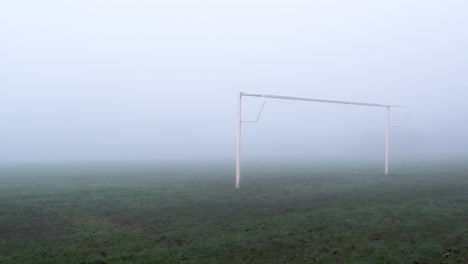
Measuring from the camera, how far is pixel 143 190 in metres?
14.5

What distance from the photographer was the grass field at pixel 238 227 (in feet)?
18.9

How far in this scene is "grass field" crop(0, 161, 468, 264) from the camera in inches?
227

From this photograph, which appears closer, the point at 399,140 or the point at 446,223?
the point at 446,223

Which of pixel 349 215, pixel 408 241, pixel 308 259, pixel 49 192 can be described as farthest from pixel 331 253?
pixel 49 192

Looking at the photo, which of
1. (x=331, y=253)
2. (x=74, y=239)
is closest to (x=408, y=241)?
(x=331, y=253)

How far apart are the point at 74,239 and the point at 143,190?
7.61m

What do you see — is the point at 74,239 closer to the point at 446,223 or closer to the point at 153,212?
the point at 153,212

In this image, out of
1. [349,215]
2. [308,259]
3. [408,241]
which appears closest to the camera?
[308,259]

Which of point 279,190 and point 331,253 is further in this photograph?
point 279,190

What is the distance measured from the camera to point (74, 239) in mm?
6863

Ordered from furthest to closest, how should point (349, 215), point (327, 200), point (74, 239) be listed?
point (327, 200) → point (349, 215) → point (74, 239)

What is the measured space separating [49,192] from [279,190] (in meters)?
8.22

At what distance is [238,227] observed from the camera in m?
7.69

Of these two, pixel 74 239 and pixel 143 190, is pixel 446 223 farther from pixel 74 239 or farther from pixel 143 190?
pixel 143 190
